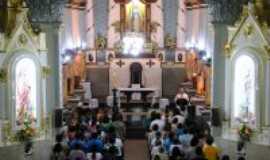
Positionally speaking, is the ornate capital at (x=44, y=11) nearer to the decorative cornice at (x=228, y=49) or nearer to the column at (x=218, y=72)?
the column at (x=218, y=72)

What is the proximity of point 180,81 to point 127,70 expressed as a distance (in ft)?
10.0

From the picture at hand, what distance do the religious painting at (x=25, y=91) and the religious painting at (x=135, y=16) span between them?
1453 centimetres

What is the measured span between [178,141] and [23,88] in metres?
5.28

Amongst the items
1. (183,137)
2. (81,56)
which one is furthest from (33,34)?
(81,56)

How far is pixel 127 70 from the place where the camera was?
29125mm

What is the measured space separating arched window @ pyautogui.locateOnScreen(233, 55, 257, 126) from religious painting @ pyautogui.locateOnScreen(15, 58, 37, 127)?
613cm

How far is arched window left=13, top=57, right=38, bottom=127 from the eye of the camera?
634 inches

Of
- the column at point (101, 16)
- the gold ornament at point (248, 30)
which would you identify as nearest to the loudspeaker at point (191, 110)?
the gold ornament at point (248, 30)

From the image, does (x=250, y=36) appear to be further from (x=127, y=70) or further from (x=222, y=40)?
(x=127, y=70)

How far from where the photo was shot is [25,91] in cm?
1644

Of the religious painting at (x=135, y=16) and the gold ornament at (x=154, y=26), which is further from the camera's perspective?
the gold ornament at (x=154, y=26)

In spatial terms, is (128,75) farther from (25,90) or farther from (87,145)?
(87,145)

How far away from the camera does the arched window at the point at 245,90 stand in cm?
1593

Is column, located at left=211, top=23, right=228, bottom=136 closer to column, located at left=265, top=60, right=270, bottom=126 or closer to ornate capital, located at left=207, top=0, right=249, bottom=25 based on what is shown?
ornate capital, located at left=207, top=0, right=249, bottom=25
